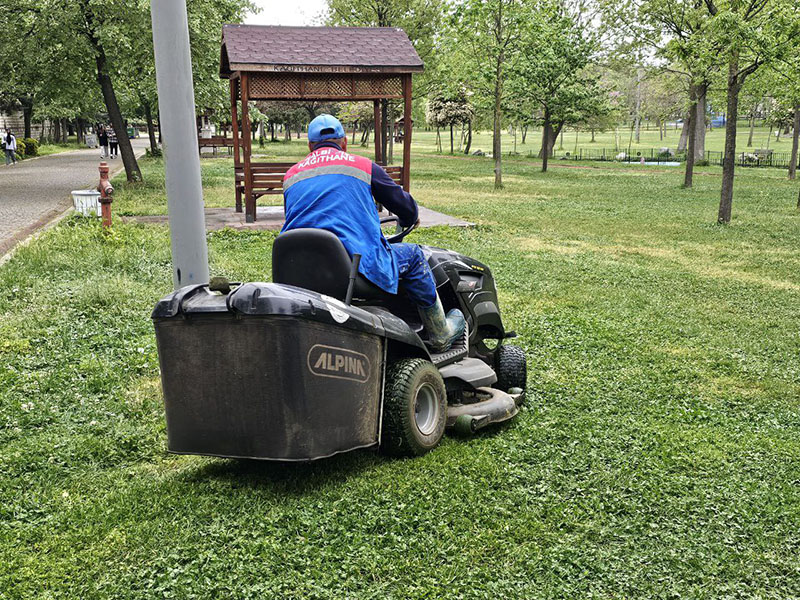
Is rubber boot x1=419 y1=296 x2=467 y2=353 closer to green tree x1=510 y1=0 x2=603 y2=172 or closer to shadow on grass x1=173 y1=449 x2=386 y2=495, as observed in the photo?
shadow on grass x1=173 y1=449 x2=386 y2=495

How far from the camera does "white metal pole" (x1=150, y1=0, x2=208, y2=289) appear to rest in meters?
4.62

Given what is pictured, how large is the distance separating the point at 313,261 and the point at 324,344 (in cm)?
56

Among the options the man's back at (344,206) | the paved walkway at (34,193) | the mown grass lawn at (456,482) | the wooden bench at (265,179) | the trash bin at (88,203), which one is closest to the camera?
the mown grass lawn at (456,482)

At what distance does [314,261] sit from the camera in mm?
4094

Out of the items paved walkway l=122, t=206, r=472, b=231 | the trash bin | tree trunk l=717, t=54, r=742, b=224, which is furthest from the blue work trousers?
tree trunk l=717, t=54, r=742, b=224

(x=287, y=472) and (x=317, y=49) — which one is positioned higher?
(x=317, y=49)

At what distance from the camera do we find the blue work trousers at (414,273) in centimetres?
463

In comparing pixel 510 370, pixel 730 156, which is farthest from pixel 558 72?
pixel 510 370

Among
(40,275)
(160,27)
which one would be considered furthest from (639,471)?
(40,275)

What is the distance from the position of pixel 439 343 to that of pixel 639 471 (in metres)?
1.41

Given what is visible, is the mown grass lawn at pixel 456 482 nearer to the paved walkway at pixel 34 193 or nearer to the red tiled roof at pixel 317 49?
the paved walkway at pixel 34 193

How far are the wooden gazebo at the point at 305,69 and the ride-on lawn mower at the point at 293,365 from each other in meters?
11.7

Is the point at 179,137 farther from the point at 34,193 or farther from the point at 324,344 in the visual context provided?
the point at 34,193

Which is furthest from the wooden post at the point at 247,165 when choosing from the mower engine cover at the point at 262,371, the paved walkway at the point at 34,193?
the mower engine cover at the point at 262,371
